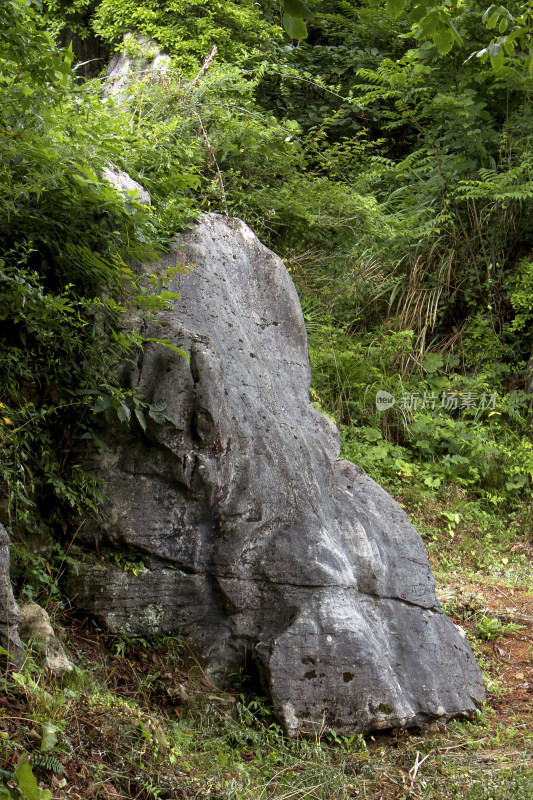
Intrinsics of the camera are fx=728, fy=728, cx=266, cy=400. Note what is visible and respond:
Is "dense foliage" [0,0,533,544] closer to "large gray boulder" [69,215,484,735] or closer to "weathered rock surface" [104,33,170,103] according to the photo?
"weathered rock surface" [104,33,170,103]

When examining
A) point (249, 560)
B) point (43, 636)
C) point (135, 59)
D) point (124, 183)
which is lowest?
point (249, 560)

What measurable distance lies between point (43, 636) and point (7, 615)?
369 mm

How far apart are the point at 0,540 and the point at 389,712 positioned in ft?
7.61

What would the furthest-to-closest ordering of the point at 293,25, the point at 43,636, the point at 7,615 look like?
the point at 43,636, the point at 7,615, the point at 293,25

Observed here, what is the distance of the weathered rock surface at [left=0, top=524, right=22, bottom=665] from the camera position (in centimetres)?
291

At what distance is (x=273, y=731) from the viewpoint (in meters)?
3.69

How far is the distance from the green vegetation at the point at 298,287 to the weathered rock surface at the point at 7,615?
0.15m

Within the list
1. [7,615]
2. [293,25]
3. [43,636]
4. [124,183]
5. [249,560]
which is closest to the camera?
[293,25]

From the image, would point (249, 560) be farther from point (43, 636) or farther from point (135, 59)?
point (135, 59)

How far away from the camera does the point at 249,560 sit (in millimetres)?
4012

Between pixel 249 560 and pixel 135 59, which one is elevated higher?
pixel 135 59

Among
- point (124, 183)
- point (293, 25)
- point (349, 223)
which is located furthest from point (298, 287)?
point (293, 25)

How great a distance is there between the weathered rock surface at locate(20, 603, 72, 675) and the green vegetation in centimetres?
14

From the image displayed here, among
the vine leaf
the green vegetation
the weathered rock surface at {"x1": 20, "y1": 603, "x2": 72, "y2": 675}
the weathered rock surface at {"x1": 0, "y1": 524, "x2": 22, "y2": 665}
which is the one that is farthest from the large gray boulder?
the vine leaf
